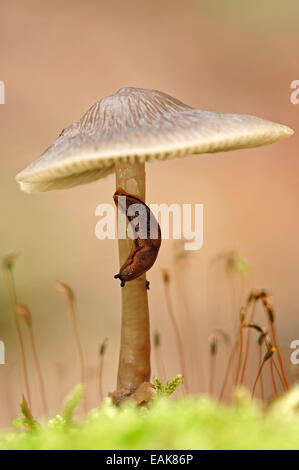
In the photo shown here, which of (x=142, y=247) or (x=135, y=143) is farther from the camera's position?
(x=142, y=247)

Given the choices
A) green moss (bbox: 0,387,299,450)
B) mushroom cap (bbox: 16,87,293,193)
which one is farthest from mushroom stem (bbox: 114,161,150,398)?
green moss (bbox: 0,387,299,450)

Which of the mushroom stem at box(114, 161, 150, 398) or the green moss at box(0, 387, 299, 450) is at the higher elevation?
the mushroom stem at box(114, 161, 150, 398)

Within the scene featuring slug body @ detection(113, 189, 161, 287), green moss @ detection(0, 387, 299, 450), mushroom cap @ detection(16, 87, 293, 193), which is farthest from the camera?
slug body @ detection(113, 189, 161, 287)

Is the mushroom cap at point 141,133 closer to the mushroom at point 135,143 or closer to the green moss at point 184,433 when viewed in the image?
the mushroom at point 135,143

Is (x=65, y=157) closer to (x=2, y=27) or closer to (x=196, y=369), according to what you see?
(x=196, y=369)

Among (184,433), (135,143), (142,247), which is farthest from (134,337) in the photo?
(184,433)

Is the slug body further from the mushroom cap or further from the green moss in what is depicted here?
the green moss

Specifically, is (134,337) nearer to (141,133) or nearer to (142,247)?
(142,247)

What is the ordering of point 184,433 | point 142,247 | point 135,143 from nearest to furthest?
point 184,433 < point 135,143 < point 142,247
